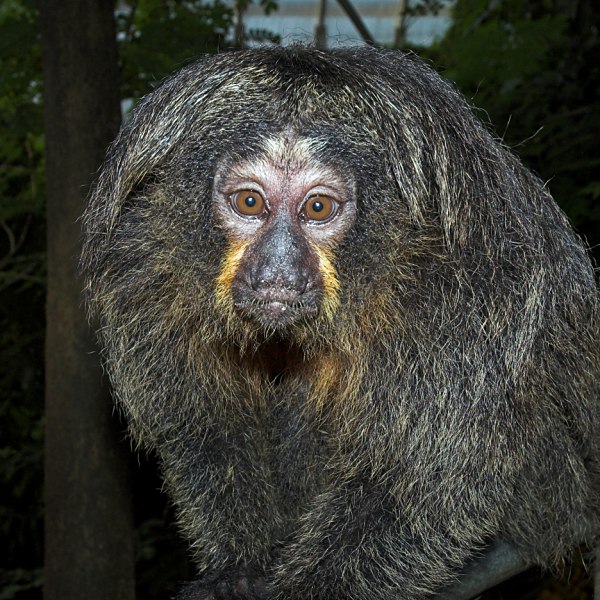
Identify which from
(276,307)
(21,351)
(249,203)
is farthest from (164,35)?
(276,307)

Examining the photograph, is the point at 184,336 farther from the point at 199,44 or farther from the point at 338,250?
the point at 199,44

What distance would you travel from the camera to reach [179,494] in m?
3.43

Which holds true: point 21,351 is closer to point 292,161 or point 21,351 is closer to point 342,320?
point 342,320

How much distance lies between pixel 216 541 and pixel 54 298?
1602mm

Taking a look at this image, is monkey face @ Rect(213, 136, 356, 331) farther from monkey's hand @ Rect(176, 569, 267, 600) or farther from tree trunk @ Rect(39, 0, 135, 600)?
tree trunk @ Rect(39, 0, 135, 600)

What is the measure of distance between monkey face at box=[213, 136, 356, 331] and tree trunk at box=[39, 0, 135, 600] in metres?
1.55

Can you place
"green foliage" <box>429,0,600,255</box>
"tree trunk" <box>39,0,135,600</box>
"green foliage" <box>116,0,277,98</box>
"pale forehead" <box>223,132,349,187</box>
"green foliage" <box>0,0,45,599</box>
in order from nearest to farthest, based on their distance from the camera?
"pale forehead" <box>223,132,349,187</box> < "tree trunk" <box>39,0,135,600</box> < "green foliage" <box>116,0,277,98</box> < "green foliage" <box>429,0,600,255</box> < "green foliage" <box>0,0,45,599</box>

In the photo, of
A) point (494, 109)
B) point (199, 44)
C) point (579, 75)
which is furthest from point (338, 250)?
point (579, 75)

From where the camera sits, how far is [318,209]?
8.96ft

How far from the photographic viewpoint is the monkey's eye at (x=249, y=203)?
2.74 meters

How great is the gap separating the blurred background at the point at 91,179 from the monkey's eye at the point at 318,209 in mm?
729

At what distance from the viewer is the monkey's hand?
10.5 feet

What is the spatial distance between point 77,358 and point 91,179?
2.69ft

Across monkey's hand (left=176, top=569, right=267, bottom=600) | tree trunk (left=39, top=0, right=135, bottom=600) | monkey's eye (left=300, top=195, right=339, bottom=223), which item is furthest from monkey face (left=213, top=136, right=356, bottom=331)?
tree trunk (left=39, top=0, right=135, bottom=600)
